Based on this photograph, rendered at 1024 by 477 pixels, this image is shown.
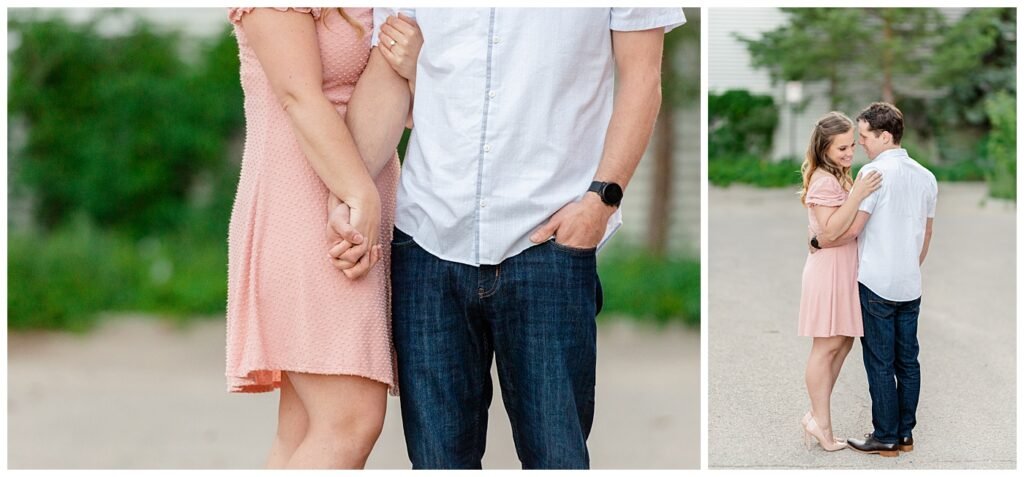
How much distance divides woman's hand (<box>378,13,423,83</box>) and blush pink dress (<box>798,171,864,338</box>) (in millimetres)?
1036

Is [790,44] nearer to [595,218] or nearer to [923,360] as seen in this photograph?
[923,360]

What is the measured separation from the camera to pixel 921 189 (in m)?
2.73

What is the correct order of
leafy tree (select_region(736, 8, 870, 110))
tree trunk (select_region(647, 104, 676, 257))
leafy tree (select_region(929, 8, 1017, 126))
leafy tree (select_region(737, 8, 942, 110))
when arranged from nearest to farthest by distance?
tree trunk (select_region(647, 104, 676, 257))
leafy tree (select_region(736, 8, 870, 110))
leafy tree (select_region(737, 8, 942, 110))
leafy tree (select_region(929, 8, 1017, 126))

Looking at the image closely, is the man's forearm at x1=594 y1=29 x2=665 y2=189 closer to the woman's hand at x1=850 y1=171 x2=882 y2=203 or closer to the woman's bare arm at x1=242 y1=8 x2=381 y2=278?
the woman's bare arm at x1=242 y1=8 x2=381 y2=278

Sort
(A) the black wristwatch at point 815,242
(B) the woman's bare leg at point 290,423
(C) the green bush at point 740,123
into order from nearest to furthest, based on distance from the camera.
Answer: (B) the woman's bare leg at point 290,423 → (A) the black wristwatch at point 815,242 → (C) the green bush at point 740,123

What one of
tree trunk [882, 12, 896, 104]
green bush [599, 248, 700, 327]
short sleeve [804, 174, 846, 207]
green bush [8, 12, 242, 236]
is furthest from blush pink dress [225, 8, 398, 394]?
tree trunk [882, 12, 896, 104]

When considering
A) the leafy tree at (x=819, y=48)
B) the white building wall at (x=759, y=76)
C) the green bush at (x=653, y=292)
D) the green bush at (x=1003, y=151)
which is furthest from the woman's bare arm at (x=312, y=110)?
the green bush at (x=1003, y=151)

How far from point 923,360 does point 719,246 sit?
11.7 ft

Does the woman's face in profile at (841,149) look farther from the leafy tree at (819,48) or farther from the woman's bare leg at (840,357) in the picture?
the leafy tree at (819,48)

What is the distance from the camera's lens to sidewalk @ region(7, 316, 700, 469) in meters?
4.83

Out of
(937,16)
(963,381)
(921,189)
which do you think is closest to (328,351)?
(921,189)

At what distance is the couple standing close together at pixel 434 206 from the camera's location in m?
2.21

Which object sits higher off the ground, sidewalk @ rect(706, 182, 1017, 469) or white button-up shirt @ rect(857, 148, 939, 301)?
white button-up shirt @ rect(857, 148, 939, 301)

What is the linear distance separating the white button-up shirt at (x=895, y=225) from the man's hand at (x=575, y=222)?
2.65 ft
